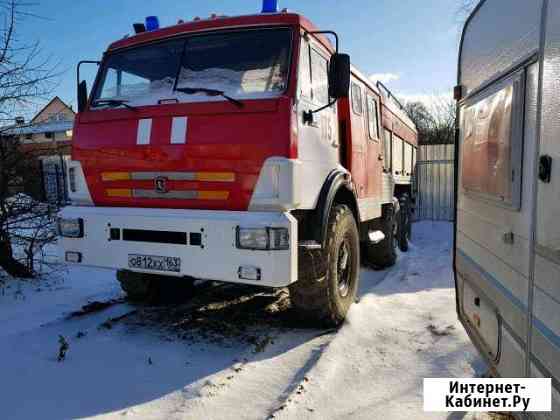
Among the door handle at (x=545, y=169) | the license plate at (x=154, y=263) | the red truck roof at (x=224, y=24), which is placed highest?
the red truck roof at (x=224, y=24)

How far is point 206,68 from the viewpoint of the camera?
349 cm

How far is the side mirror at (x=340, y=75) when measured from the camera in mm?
3383

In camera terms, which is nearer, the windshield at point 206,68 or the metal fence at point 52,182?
the windshield at point 206,68

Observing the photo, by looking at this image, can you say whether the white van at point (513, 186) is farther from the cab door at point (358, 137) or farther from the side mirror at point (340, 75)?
the cab door at point (358, 137)

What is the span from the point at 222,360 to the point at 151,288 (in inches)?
67.2

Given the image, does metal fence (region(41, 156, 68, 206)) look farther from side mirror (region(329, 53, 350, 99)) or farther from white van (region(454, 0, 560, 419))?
A: white van (region(454, 0, 560, 419))

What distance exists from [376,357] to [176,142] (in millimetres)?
2314

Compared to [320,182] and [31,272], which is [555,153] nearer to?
[320,182]

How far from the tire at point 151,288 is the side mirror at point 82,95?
1.74 meters

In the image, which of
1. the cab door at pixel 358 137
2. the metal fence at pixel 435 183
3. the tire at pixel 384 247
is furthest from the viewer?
the metal fence at pixel 435 183

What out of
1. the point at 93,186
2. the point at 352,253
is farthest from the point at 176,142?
the point at 352,253

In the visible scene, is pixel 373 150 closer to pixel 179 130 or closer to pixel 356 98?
pixel 356 98

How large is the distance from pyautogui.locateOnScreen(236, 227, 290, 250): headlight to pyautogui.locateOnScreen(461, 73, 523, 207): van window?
4.29ft

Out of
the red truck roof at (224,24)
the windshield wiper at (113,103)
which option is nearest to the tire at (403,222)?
the red truck roof at (224,24)
